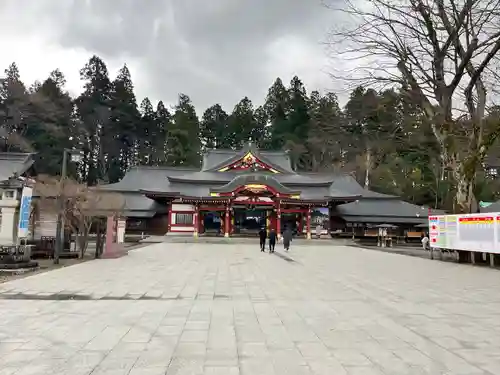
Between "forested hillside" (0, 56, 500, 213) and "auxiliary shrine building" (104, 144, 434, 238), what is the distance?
5240 millimetres

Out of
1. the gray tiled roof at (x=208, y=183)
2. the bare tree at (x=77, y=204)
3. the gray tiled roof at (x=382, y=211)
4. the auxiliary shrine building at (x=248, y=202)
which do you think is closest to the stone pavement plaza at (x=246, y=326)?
the bare tree at (x=77, y=204)

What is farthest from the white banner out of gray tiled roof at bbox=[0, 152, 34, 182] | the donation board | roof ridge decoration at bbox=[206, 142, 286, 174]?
roof ridge decoration at bbox=[206, 142, 286, 174]

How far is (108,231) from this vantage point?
1697 cm

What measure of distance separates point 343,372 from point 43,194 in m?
15.1

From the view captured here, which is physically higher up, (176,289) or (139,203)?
(139,203)

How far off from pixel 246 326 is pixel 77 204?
39.3 feet

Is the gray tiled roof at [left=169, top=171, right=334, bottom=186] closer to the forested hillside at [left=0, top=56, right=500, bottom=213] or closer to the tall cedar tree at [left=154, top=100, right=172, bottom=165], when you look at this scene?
the forested hillside at [left=0, top=56, right=500, bottom=213]

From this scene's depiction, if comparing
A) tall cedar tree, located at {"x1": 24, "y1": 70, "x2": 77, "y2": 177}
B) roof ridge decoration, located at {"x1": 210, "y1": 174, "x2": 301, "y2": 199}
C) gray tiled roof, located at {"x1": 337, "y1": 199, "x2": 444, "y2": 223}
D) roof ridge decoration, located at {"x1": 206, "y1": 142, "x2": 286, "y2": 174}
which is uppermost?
tall cedar tree, located at {"x1": 24, "y1": 70, "x2": 77, "y2": 177}

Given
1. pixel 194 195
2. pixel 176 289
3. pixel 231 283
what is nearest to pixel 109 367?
pixel 176 289

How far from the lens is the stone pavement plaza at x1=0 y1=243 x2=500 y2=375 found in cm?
416

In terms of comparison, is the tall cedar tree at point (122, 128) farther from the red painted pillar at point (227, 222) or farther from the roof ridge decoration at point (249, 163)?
the red painted pillar at point (227, 222)

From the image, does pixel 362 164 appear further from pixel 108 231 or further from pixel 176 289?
pixel 176 289

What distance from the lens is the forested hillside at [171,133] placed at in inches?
1916

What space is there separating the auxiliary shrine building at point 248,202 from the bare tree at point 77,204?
49.0 ft
